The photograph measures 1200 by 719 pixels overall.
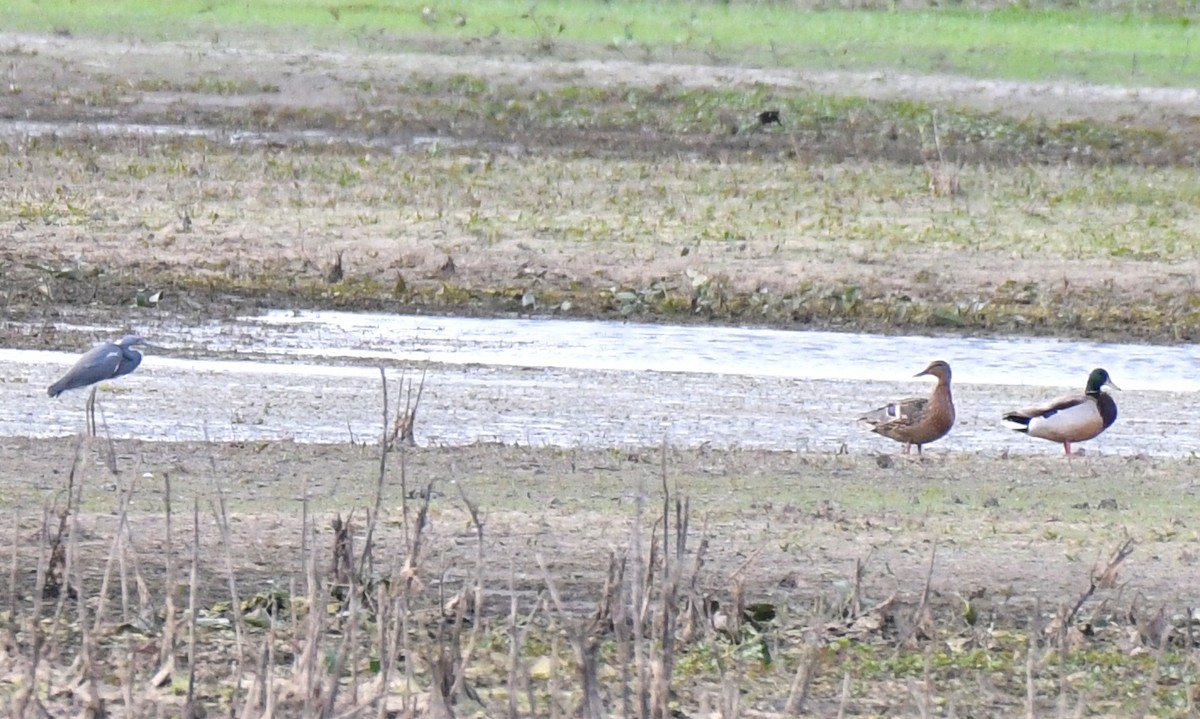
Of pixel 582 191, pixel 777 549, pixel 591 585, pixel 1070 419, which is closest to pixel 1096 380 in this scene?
pixel 1070 419

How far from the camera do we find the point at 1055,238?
17891 millimetres

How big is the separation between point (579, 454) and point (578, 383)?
7.47 ft

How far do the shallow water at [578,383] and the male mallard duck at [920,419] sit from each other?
298 mm

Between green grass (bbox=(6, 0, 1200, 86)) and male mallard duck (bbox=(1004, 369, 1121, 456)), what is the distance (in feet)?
51.9

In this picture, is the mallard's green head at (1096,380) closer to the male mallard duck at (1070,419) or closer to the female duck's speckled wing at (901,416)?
the male mallard duck at (1070,419)

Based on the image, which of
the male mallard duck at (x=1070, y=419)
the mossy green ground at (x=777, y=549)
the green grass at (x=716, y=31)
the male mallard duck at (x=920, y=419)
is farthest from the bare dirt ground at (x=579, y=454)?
the green grass at (x=716, y=31)

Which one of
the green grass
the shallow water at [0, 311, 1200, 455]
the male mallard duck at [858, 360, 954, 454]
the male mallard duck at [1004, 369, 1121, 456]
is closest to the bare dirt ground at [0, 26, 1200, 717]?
the male mallard duck at [858, 360, 954, 454]

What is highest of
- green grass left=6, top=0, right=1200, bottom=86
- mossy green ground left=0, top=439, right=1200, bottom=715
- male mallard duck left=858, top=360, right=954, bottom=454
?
green grass left=6, top=0, right=1200, bottom=86

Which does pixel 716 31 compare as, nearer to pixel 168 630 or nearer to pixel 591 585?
pixel 591 585

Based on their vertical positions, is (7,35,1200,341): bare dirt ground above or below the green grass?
below

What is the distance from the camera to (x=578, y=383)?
12781 millimetres

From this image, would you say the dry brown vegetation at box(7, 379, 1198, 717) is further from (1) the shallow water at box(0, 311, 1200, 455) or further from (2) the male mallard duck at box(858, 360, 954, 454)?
(1) the shallow water at box(0, 311, 1200, 455)

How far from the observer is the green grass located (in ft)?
88.9

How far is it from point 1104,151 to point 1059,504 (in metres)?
14.0
